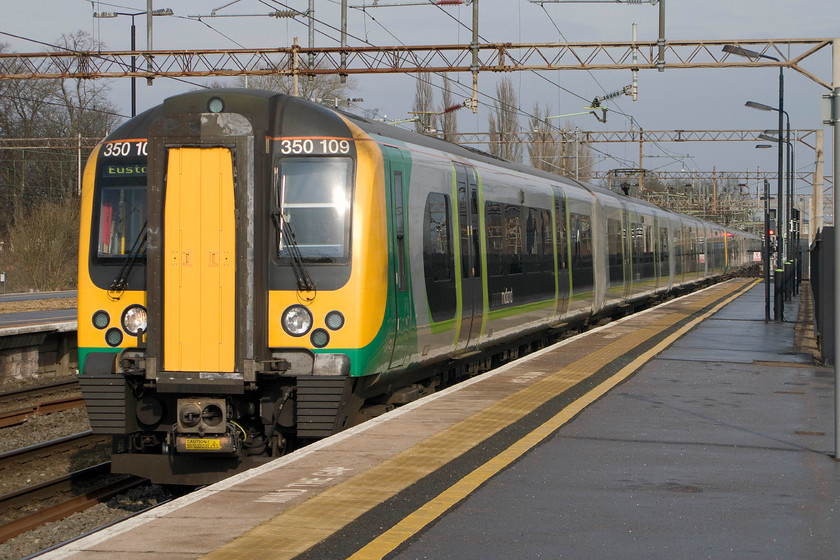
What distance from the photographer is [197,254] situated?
28.0 ft

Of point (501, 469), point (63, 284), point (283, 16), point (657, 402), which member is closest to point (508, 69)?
point (283, 16)

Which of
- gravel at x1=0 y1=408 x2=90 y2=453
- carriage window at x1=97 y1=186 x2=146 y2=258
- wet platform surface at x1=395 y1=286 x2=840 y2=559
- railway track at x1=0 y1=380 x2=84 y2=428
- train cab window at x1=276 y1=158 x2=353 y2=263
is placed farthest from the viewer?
railway track at x1=0 y1=380 x2=84 y2=428

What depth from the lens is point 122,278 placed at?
29.4 feet

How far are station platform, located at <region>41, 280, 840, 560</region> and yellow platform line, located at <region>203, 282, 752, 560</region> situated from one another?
0.6 inches

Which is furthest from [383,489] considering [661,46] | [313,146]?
[661,46]

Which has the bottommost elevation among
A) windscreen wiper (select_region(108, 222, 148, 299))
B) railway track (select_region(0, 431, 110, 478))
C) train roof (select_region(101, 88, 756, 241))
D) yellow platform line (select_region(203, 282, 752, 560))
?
railway track (select_region(0, 431, 110, 478))

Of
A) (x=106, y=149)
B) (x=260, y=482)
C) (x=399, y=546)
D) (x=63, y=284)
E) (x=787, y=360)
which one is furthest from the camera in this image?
(x=63, y=284)

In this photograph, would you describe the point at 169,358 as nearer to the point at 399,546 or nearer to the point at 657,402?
the point at 399,546

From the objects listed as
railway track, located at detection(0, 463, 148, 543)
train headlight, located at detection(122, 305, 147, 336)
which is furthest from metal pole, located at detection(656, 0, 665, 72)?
train headlight, located at detection(122, 305, 147, 336)

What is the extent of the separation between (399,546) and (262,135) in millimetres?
4270

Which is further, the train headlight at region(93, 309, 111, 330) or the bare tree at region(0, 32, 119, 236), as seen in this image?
the bare tree at region(0, 32, 119, 236)

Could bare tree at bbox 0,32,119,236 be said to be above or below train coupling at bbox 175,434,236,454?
above

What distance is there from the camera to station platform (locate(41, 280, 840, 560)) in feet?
18.2

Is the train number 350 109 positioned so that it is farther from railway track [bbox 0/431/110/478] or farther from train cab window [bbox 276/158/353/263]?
railway track [bbox 0/431/110/478]
